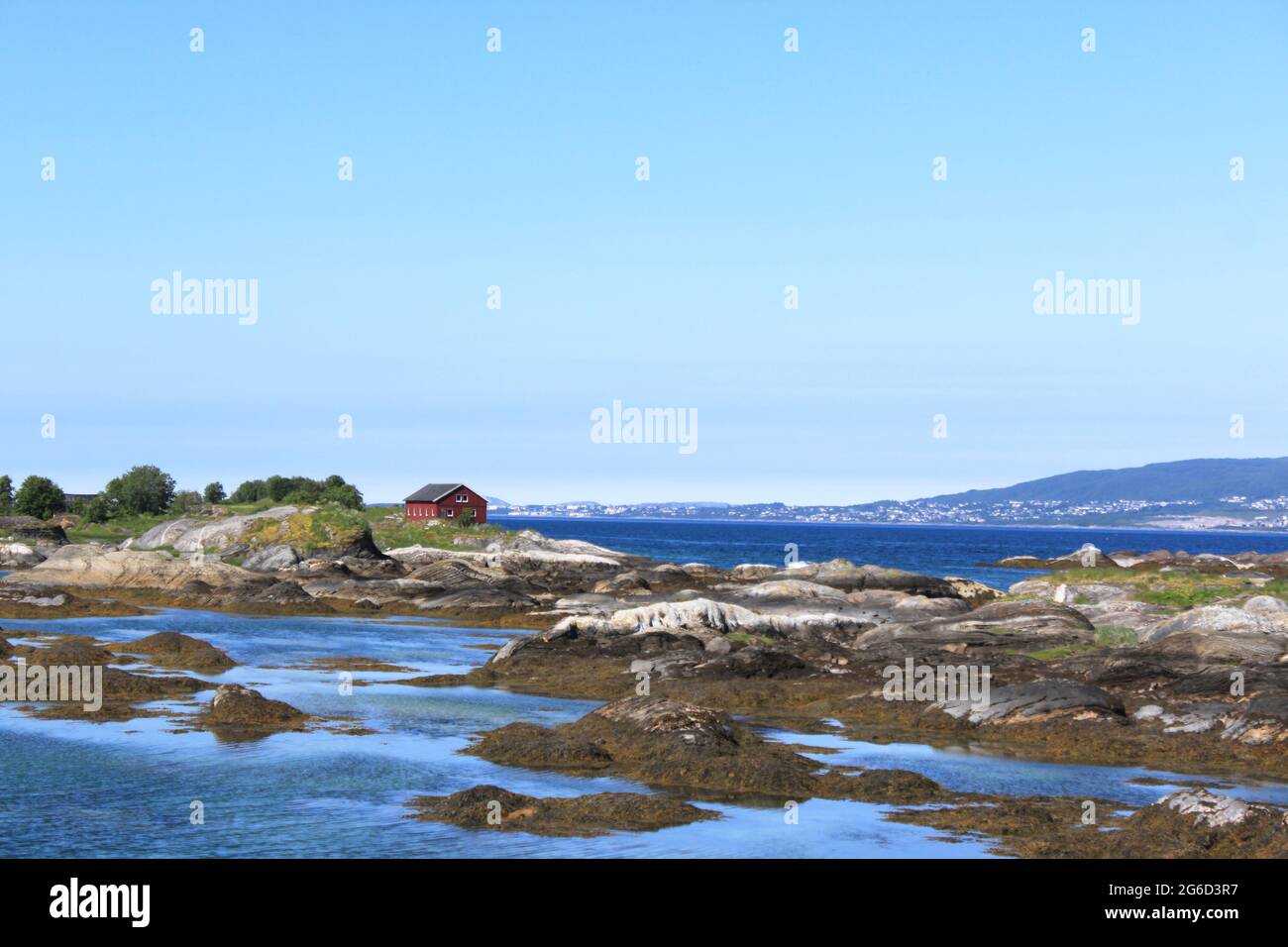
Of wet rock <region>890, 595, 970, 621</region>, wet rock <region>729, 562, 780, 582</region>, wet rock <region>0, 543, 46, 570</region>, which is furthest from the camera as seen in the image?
wet rock <region>729, 562, 780, 582</region>

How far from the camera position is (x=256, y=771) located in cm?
2652

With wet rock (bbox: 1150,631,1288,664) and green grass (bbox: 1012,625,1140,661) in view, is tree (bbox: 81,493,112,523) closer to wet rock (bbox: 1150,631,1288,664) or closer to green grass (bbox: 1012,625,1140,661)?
green grass (bbox: 1012,625,1140,661)

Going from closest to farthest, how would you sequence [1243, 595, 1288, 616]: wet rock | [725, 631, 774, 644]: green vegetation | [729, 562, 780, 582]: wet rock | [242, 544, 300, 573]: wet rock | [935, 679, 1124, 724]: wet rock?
1. [935, 679, 1124, 724]: wet rock
2. [1243, 595, 1288, 616]: wet rock
3. [725, 631, 774, 644]: green vegetation
4. [242, 544, 300, 573]: wet rock
5. [729, 562, 780, 582]: wet rock

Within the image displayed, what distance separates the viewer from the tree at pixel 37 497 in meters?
135

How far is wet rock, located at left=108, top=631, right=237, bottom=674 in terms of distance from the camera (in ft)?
144

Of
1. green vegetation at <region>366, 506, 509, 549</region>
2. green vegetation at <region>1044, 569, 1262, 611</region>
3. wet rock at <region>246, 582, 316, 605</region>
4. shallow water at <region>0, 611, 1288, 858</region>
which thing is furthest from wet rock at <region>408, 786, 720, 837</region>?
green vegetation at <region>366, 506, 509, 549</region>

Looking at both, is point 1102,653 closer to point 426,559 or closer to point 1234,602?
point 1234,602

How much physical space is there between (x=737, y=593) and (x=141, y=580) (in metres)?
38.0

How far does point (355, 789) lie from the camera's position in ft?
82.5

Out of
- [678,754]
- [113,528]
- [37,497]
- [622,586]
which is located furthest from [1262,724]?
[37,497]

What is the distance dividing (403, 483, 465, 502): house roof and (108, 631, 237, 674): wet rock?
82401 mm

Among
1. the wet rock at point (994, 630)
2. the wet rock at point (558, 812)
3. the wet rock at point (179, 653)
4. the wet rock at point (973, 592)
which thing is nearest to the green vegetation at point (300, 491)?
the wet rock at point (973, 592)

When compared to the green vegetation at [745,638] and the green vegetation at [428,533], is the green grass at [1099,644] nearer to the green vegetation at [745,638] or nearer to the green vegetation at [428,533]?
the green vegetation at [745,638]
